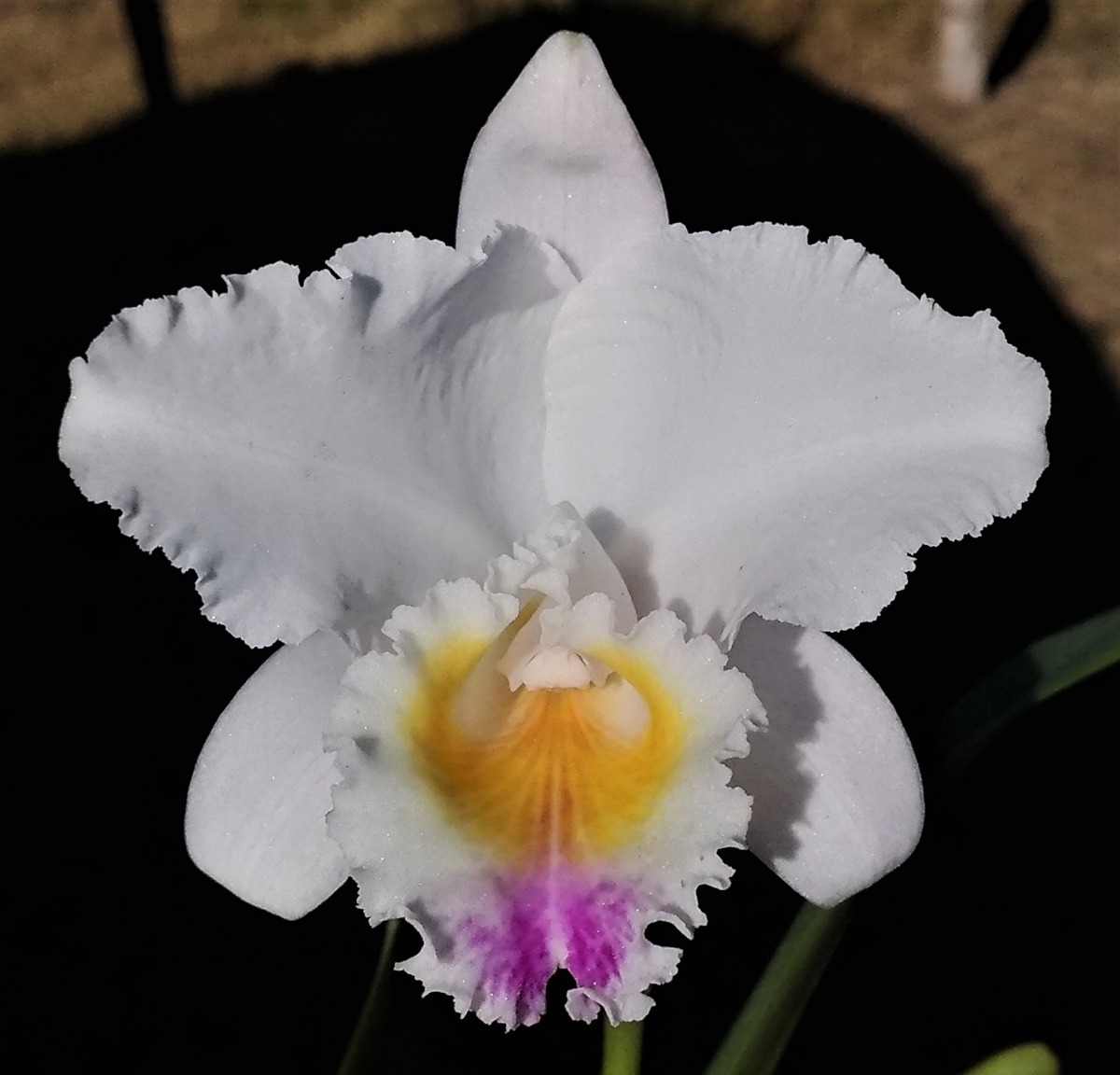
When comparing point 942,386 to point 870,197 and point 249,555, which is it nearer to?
point 249,555

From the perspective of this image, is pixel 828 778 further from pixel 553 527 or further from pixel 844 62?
pixel 844 62

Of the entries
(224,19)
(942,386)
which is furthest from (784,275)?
(224,19)

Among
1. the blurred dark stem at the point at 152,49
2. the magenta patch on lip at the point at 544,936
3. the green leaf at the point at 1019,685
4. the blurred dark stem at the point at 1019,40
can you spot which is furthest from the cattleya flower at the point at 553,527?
the blurred dark stem at the point at 1019,40

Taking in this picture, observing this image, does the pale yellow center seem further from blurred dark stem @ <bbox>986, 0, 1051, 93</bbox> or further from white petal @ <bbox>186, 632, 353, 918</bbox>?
blurred dark stem @ <bbox>986, 0, 1051, 93</bbox>

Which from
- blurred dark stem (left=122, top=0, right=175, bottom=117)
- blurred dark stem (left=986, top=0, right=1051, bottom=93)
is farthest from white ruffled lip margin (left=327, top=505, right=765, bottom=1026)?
blurred dark stem (left=986, top=0, right=1051, bottom=93)

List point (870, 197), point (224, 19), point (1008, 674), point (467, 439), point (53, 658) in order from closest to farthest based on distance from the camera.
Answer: point (467, 439) < point (1008, 674) < point (53, 658) < point (870, 197) < point (224, 19)

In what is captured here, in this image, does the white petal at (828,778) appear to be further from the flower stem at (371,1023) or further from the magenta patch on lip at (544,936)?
the flower stem at (371,1023)

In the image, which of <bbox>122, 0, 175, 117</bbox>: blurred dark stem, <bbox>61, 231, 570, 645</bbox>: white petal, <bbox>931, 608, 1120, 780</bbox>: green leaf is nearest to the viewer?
<bbox>61, 231, 570, 645</bbox>: white petal
